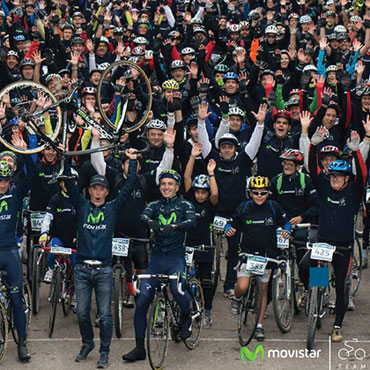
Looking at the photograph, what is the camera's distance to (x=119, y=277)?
11.1 m

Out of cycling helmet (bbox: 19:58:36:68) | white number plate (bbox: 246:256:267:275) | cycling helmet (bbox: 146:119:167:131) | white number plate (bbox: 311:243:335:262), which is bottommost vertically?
white number plate (bbox: 246:256:267:275)

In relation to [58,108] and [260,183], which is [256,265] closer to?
[260,183]

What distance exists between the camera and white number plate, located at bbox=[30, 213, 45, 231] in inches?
476

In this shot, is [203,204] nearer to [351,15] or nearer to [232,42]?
[232,42]

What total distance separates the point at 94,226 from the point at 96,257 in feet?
1.30

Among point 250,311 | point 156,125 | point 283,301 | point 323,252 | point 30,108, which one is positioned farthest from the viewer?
point 156,125

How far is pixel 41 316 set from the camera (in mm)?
11672

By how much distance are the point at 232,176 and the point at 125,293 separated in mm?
2426

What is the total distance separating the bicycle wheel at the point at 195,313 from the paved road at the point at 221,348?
0.12 metres

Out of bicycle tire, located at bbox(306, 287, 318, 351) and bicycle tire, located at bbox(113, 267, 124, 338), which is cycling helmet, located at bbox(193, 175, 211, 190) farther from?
bicycle tire, located at bbox(306, 287, 318, 351)

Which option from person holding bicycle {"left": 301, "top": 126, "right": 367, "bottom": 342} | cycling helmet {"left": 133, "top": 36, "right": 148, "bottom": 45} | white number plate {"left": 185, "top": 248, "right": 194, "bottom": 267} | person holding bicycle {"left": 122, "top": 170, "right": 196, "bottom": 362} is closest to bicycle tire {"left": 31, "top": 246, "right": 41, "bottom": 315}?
person holding bicycle {"left": 122, "top": 170, "right": 196, "bottom": 362}

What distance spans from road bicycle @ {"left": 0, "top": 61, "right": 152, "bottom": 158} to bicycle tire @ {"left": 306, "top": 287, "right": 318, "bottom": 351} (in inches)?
130

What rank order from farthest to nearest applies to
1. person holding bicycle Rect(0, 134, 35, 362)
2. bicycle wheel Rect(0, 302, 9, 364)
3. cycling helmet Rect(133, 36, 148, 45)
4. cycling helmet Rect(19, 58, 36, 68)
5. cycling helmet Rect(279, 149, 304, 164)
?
cycling helmet Rect(133, 36, 148, 45)
cycling helmet Rect(19, 58, 36, 68)
cycling helmet Rect(279, 149, 304, 164)
person holding bicycle Rect(0, 134, 35, 362)
bicycle wheel Rect(0, 302, 9, 364)

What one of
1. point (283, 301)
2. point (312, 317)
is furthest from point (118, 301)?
point (312, 317)
